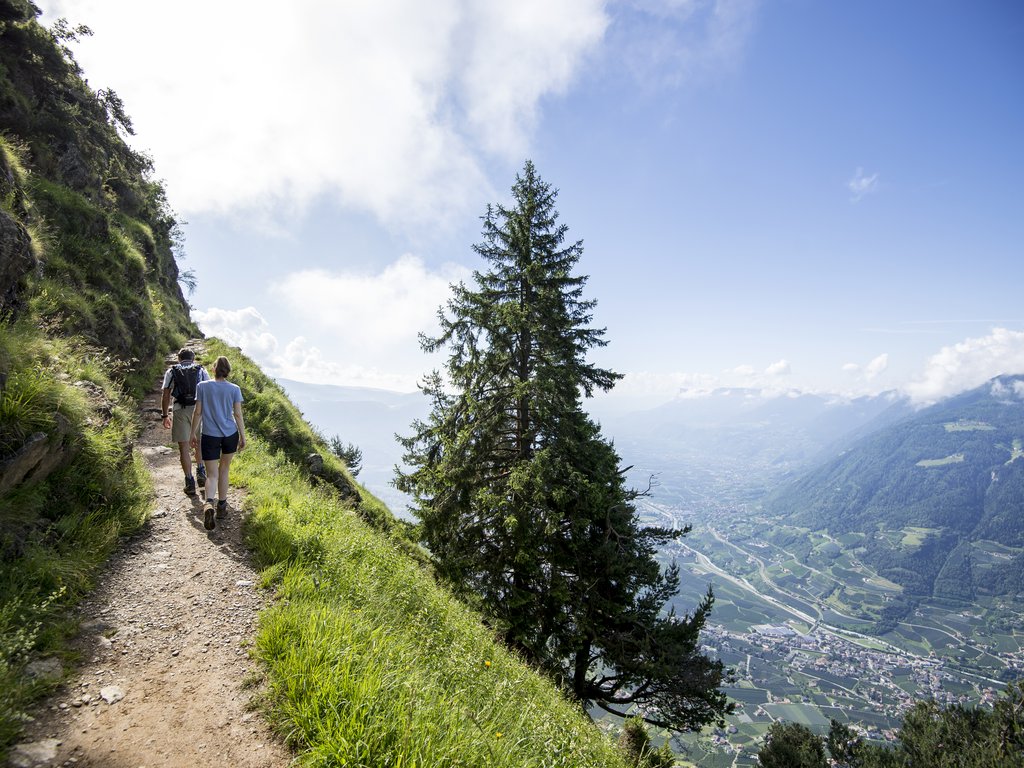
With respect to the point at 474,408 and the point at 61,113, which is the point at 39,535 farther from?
the point at 61,113

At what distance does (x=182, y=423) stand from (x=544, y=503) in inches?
334

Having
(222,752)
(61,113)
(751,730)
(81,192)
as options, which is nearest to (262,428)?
(81,192)

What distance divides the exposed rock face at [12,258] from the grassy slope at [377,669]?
5.31 metres

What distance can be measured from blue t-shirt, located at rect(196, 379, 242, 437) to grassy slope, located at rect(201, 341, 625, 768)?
156 centimetres

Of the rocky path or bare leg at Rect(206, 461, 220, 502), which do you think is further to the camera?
bare leg at Rect(206, 461, 220, 502)

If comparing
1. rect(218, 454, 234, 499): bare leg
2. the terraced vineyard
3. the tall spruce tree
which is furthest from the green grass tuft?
the terraced vineyard

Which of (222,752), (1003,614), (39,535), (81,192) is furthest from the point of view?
(1003,614)

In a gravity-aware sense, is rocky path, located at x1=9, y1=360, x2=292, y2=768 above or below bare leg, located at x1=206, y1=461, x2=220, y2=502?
below

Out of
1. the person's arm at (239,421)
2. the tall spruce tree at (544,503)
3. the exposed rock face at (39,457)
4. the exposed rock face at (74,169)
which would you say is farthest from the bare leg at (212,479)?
the exposed rock face at (74,169)

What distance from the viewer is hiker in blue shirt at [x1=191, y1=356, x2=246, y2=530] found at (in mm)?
6715

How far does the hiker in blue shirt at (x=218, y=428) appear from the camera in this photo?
6.71 m

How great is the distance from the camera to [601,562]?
11.8 metres

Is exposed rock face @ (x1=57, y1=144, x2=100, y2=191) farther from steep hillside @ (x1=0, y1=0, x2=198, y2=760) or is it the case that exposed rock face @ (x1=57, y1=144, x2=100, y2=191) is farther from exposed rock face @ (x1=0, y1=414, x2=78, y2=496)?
exposed rock face @ (x1=0, y1=414, x2=78, y2=496)

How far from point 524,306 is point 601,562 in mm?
8156
